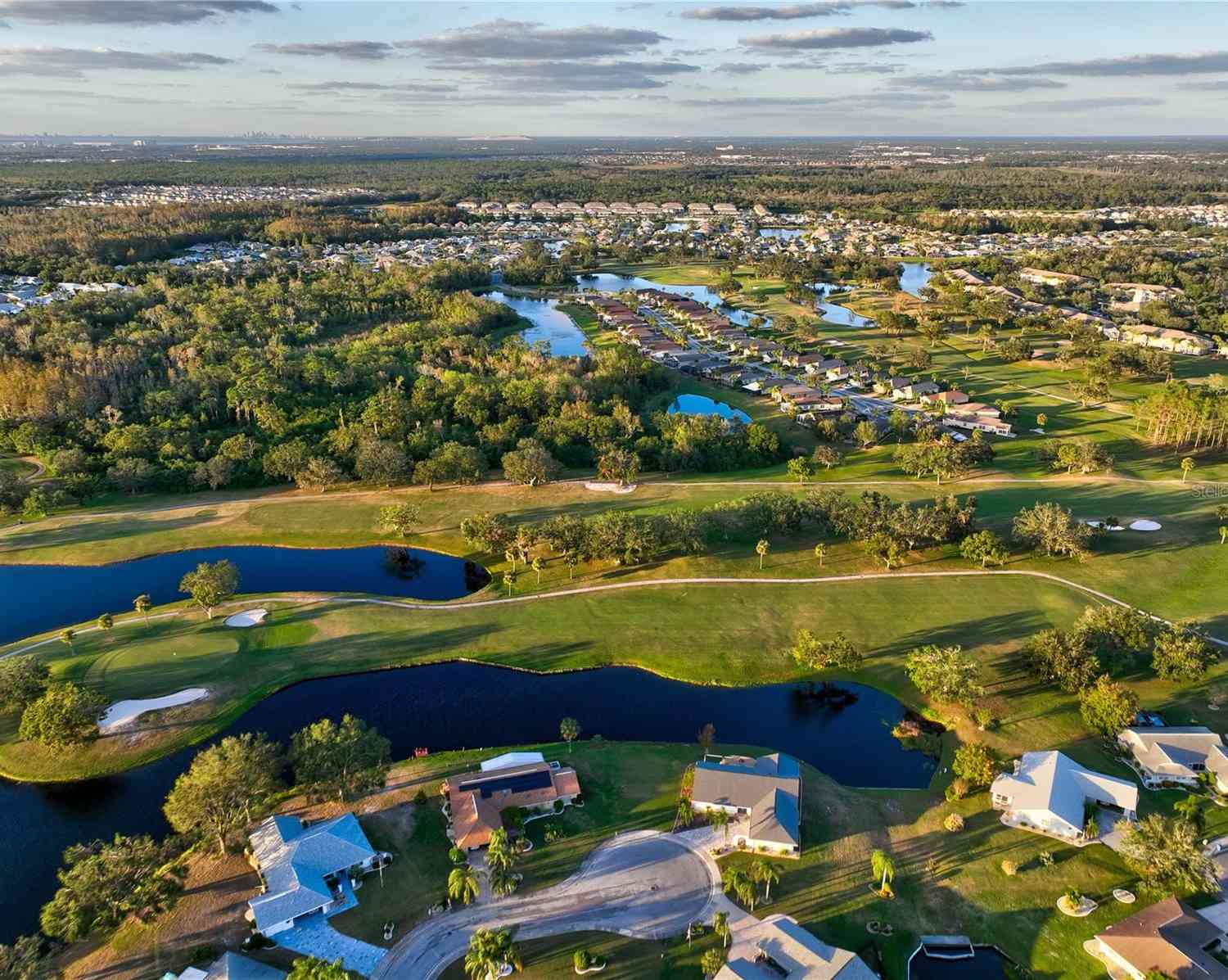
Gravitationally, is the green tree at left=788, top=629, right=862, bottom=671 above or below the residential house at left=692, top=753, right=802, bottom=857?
above

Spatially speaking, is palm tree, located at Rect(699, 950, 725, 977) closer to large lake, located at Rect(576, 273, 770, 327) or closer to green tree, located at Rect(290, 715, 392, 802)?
green tree, located at Rect(290, 715, 392, 802)

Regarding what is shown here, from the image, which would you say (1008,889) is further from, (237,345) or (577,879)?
(237,345)

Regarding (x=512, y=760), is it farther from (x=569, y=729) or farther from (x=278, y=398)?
(x=278, y=398)

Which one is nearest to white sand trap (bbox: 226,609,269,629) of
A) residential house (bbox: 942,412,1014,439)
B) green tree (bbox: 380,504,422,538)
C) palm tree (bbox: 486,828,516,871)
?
green tree (bbox: 380,504,422,538)

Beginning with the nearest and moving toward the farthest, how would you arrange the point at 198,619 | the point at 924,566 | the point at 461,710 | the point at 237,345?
the point at 461,710, the point at 198,619, the point at 924,566, the point at 237,345

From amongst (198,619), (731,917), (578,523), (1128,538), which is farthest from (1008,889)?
(198,619)
